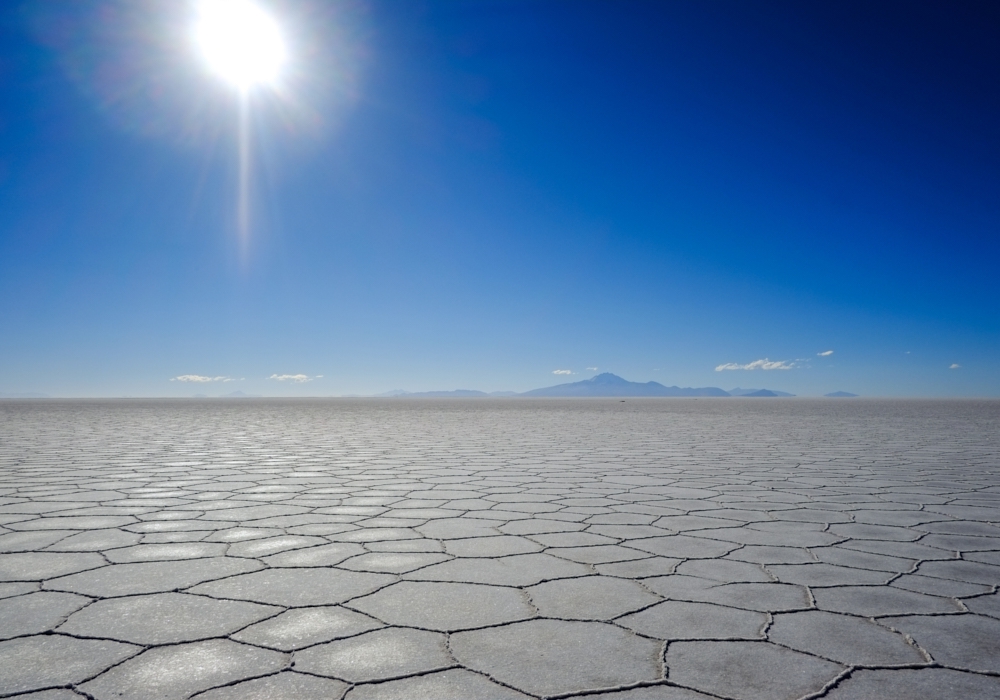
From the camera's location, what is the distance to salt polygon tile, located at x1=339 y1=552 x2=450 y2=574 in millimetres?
1884

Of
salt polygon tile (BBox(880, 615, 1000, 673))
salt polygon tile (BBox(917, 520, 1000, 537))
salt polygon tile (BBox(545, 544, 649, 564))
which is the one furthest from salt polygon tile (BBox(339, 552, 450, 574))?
Result: salt polygon tile (BBox(917, 520, 1000, 537))

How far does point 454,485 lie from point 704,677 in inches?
95.4

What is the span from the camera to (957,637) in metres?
1.38

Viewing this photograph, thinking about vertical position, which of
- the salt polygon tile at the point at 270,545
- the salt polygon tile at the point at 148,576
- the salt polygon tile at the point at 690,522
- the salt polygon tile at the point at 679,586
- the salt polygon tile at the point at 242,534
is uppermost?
the salt polygon tile at the point at 242,534

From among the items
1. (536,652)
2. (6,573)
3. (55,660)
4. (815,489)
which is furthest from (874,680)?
(815,489)

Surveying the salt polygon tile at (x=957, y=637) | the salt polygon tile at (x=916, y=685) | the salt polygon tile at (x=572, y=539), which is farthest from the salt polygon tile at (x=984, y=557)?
the salt polygon tile at (x=572, y=539)

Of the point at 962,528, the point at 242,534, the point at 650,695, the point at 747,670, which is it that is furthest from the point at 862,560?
the point at 242,534

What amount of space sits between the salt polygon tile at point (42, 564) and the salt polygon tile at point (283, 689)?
3.36ft

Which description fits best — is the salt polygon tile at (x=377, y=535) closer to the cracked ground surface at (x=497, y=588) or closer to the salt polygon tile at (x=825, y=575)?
the cracked ground surface at (x=497, y=588)

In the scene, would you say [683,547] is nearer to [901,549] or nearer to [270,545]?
[901,549]

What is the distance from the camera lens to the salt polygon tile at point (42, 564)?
180 cm

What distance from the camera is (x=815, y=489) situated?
343cm

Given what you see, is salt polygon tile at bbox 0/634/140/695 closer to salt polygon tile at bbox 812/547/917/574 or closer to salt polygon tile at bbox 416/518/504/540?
salt polygon tile at bbox 416/518/504/540

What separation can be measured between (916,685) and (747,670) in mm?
295
